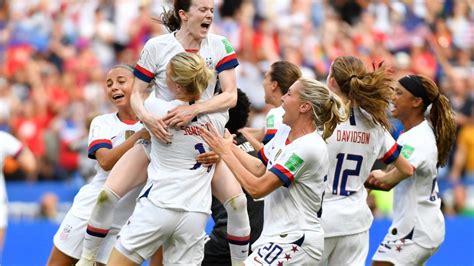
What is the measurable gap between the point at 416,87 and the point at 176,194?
2.53 metres

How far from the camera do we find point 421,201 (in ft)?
29.1

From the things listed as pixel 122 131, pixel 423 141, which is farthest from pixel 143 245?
pixel 423 141

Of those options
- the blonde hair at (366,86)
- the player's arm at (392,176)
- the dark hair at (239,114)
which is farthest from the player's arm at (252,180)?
the player's arm at (392,176)

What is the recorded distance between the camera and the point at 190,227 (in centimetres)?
738

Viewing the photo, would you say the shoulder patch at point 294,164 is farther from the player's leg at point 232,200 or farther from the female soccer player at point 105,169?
the female soccer player at point 105,169

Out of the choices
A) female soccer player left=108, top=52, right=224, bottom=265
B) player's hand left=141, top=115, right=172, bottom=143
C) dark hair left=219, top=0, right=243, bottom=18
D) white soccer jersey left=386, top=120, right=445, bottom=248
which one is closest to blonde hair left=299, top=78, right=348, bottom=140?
female soccer player left=108, top=52, right=224, bottom=265

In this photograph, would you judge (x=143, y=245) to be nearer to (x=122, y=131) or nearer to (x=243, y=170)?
(x=243, y=170)

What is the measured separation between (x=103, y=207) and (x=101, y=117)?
1.03 m

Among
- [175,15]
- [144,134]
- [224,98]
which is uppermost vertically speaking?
[175,15]

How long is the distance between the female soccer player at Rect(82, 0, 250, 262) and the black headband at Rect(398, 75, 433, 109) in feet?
5.85

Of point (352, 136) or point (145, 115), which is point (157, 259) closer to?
point (145, 115)

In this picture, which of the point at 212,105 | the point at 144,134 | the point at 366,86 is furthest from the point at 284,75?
the point at 144,134

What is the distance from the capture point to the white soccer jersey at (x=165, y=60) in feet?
25.1

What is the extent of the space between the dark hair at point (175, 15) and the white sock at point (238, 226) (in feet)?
4.56
